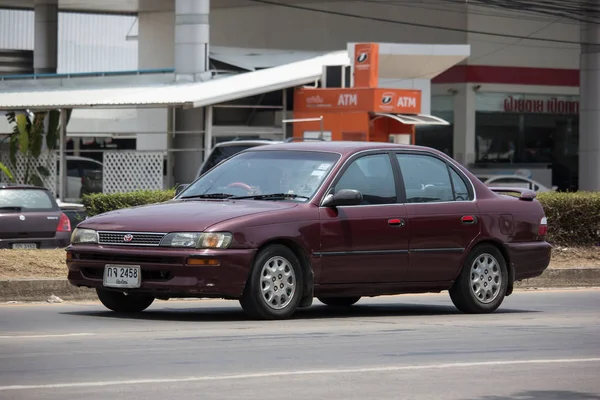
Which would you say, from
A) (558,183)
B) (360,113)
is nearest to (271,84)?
(360,113)

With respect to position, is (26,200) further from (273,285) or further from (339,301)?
(273,285)

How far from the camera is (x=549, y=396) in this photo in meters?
7.44

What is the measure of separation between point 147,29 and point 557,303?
126 ft

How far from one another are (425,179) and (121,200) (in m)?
7.28

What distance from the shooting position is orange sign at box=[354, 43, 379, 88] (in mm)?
33906

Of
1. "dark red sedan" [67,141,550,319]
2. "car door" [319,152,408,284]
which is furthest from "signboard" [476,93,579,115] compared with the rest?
"car door" [319,152,408,284]

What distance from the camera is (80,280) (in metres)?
11.3

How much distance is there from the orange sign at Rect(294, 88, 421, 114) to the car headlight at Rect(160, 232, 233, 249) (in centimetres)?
2248

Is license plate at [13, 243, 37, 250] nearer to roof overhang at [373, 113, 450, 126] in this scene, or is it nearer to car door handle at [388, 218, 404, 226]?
car door handle at [388, 218, 404, 226]

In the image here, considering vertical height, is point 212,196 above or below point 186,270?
above

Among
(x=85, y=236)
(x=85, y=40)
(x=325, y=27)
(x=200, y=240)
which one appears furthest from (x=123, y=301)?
(x=85, y=40)

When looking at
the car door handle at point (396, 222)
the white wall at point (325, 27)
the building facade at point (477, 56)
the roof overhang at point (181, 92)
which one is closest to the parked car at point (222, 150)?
the roof overhang at point (181, 92)

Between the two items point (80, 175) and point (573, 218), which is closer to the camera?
point (573, 218)

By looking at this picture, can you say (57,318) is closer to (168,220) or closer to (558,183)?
(168,220)
